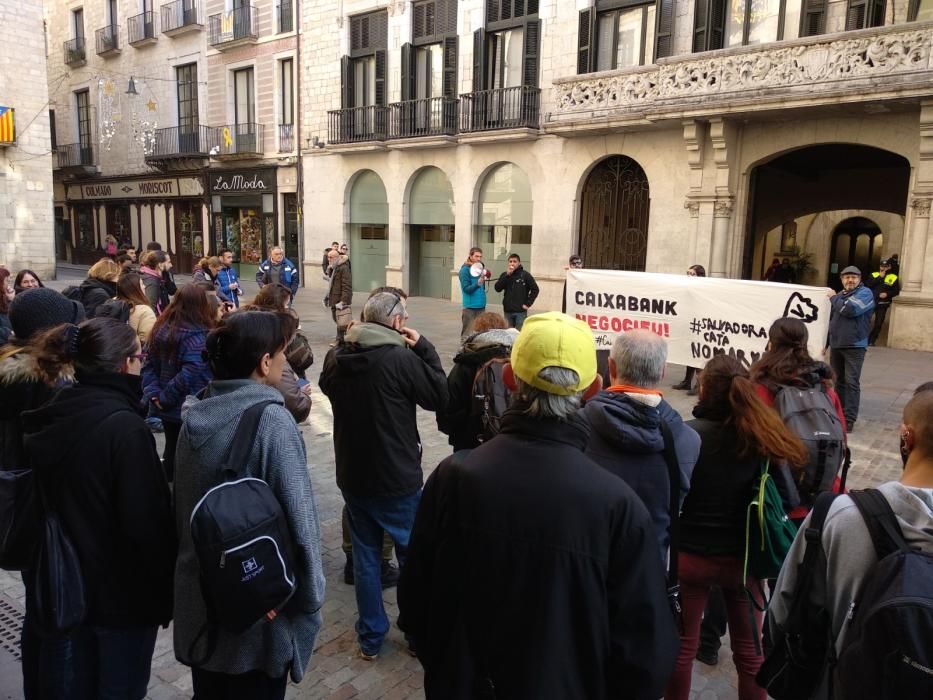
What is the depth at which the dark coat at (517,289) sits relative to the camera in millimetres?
11125

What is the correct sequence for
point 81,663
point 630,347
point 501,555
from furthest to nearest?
1. point 630,347
2. point 81,663
3. point 501,555

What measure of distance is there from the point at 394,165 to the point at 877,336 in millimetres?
13341

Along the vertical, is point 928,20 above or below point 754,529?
above

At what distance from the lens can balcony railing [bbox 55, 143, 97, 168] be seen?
99.2 ft

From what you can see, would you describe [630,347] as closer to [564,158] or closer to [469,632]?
[469,632]

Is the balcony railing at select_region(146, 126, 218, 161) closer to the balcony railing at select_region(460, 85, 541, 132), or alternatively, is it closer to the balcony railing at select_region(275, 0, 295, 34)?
the balcony railing at select_region(275, 0, 295, 34)

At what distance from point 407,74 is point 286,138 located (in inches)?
226

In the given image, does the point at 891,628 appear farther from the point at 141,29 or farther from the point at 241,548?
the point at 141,29

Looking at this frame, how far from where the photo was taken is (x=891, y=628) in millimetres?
1462

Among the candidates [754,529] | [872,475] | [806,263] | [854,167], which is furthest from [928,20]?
[806,263]

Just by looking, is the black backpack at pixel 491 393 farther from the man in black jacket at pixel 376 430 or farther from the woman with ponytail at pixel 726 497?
the woman with ponytail at pixel 726 497

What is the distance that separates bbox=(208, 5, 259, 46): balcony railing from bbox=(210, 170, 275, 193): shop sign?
4367 mm

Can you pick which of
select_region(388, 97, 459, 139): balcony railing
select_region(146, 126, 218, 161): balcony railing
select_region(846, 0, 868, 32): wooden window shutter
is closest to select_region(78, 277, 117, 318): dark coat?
select_region(388, 97, 459, 139): balcony railing

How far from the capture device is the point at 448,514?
1854 mm
